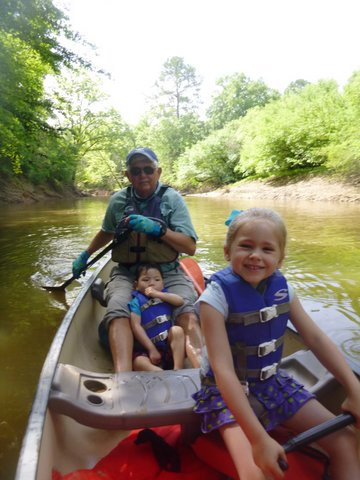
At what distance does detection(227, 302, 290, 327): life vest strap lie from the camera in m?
1.52

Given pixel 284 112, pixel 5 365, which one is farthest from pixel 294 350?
pixel 284 112

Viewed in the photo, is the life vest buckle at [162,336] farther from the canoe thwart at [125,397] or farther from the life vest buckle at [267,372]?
the life vest buckle at [267,372]

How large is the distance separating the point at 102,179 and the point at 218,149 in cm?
1405

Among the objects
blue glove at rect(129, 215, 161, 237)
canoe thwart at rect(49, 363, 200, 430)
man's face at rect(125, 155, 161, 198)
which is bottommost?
canoe thwart at rect(49, 363, 200, 430)

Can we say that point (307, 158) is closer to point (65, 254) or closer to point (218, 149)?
point (218, 149)

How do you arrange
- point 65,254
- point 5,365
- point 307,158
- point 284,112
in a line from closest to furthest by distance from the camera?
1. point 5,365
2. point 65,254
3. point 307,158
4. point 284,112

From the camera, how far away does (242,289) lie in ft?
5.03

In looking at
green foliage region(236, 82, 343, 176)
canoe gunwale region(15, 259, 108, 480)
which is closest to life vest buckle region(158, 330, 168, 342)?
canoe gunwale region(15, 259, 108, 480)

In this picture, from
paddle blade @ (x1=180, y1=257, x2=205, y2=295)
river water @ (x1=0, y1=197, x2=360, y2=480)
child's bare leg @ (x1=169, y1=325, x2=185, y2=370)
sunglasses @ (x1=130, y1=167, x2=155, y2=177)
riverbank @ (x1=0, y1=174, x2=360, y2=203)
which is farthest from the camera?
riverbank @ (x1=0, y1=174, x2=360, y2=203)

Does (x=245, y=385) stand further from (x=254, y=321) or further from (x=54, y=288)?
(x=54, y=288)

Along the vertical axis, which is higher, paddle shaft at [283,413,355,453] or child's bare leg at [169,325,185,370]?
paddle shaft at [283,413,355,453]

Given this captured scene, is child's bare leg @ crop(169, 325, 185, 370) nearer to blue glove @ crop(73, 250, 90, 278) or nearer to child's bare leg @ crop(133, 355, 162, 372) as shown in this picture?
child's bare leg @ crop(133, 355, 162, 372)

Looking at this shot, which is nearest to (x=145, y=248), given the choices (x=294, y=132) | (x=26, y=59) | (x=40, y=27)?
(x=40, y=27)

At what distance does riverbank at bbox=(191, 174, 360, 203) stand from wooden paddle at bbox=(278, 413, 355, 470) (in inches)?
660
